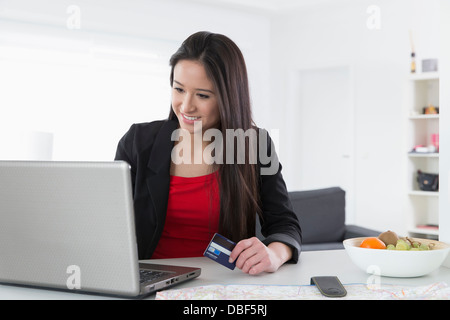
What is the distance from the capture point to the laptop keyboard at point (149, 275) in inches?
42.4

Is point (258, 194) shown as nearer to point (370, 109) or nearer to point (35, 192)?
point (35, 192)

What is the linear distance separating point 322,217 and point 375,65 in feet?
11.7

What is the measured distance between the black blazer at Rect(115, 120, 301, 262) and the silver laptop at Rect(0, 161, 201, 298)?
0.53 metres

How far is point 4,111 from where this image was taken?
4.95m

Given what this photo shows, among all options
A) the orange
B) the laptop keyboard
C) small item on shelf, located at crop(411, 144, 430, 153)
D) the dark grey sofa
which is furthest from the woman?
small item on shelf, located at crop(411, 144, 430, 153)

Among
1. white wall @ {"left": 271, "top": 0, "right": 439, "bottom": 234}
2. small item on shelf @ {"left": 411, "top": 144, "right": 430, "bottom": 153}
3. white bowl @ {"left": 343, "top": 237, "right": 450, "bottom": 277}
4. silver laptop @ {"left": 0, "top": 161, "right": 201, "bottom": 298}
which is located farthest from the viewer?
white wall @ {"left": 271, "top": 0, "right": 439, "bottom": 234}

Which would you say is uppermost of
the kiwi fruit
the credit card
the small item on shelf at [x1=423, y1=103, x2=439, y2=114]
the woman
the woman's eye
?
the small item on shelf at [x1=423, y1=103, x2=439, y2=114]

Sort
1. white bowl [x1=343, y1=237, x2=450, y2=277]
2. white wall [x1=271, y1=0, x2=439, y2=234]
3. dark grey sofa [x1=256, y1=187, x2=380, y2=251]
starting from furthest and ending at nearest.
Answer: white wall [x1=271, y1=0, x2=439, y2=234]
dark grey sofa [x1=256, y1=187, x2=380, y2=251]
white bowl [x1=343, y1=237, x2=450, y2=277]

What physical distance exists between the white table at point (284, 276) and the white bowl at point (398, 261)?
0.06ft

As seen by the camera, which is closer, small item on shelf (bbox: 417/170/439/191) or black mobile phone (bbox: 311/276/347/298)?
black mobile phone (bbox: 311/276/347/298)

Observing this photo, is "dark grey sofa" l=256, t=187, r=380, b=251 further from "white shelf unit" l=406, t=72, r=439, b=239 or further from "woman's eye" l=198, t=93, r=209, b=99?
"white shelf unit" l=406, t=72, r=439, b=239

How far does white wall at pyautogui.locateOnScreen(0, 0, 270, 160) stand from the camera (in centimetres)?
501
